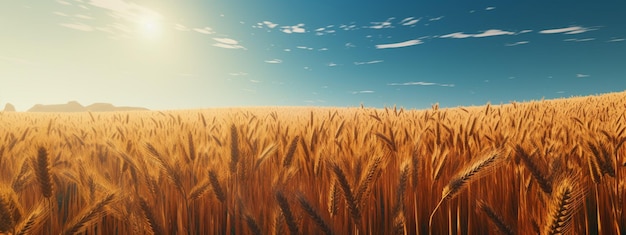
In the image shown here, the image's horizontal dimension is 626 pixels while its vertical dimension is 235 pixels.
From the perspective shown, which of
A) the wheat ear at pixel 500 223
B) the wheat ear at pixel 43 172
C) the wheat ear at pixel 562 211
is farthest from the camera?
the wheat ear at pixel 43 172

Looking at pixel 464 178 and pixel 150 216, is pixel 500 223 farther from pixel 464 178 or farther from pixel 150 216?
pixel 150 216

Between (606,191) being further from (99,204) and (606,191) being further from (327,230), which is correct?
(99,204)

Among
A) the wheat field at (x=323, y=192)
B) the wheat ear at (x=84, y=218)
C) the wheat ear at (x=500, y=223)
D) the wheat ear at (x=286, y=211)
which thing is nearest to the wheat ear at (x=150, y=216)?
the wheat field at (x=323, y=192)

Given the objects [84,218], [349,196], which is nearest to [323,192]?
[349,196]

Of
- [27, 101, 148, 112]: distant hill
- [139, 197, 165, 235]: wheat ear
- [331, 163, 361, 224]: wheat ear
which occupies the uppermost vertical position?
[27, 101, 148, 112]: distant hill

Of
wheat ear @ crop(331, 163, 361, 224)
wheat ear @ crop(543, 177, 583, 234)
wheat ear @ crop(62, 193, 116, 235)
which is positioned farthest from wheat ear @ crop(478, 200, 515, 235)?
wheat ear @ crop(62, 193, 116, 235)

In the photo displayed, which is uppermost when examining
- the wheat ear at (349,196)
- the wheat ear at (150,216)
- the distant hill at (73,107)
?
the distant hill at (73,107)

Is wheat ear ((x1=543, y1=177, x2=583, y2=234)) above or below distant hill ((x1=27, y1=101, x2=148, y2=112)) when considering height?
below

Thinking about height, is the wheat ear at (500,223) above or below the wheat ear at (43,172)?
below

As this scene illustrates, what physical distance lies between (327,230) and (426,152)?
1419 mm

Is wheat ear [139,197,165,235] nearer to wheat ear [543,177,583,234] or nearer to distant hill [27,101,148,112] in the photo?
wheat ear [543,177,583,234]

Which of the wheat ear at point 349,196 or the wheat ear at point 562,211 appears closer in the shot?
the wheat ear at point 562,211

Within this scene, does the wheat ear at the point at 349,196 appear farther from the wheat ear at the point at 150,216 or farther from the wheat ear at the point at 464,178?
the wheat ear at the point at 150,216

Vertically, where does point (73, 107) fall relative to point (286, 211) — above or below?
above
